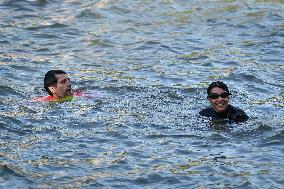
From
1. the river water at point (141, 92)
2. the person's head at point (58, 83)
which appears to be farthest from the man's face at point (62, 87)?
the river water at point (141, 92)

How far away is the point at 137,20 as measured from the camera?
78.0ft

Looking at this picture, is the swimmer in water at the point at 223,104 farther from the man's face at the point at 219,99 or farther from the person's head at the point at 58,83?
the person's head at the point at 58,83

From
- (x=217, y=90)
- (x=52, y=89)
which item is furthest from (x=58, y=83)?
(x=217, y=90)

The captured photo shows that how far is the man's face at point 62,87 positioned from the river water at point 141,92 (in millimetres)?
286

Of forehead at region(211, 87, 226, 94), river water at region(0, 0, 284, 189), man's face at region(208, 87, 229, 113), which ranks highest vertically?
forehead at region(211, 87, 226, 94)

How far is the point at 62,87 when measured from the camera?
1599cm

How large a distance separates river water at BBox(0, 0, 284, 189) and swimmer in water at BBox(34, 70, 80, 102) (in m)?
0.27

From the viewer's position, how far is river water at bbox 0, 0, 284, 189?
11445mm

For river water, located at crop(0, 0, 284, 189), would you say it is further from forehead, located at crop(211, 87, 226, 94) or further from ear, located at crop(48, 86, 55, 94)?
forehead, located at crop(211, 87, 226, 94)

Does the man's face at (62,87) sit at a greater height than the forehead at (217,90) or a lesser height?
lesser

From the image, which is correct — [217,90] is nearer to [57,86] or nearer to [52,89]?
[57,86]

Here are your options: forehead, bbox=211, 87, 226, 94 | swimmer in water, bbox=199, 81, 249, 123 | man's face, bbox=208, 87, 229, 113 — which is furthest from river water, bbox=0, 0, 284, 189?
forehead, bbox=211, 87, 226, 94

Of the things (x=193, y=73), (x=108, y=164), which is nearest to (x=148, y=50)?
(x=193, y=73)

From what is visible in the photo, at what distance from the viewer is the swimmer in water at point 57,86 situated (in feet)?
52.4
